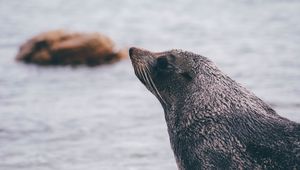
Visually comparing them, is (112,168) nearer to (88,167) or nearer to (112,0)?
(88,167)

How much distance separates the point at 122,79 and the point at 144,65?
904 cm

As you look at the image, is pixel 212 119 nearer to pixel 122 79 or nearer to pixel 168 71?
pixel 168 71

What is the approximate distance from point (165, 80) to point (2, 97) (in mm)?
8106

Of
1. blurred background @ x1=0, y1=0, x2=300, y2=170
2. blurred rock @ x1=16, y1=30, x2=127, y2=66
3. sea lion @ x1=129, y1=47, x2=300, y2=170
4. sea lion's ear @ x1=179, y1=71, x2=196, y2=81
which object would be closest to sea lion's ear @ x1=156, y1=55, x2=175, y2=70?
sea lion @ x1=129, y1=47, x2=300, y2=170

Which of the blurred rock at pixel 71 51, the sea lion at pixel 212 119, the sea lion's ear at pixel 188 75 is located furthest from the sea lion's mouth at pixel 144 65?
the blurred rock at pixel 71 51

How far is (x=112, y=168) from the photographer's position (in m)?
9.93

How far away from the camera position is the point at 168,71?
6.69 m

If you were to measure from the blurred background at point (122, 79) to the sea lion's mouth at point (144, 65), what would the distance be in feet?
10.4

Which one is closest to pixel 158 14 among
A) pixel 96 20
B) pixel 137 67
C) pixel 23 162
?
pixel 96 20

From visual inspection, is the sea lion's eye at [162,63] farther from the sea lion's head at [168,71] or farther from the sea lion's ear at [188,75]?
the sea lion's ear at [188,75]

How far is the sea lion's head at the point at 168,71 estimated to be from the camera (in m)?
6.54

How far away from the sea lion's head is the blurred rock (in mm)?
10842

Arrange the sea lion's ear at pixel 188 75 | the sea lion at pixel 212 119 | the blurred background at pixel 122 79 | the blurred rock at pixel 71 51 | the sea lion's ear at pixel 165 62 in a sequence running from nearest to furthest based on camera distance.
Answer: the sea lion at pixel 212 119 → the sea lion's ear at pixel 188 75 → the sea lion's ear at pixel 165 62 → the blurred background at pixel 122 79 → the blurred rock at pixel 71 51

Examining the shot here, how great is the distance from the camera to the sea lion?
578 cm
